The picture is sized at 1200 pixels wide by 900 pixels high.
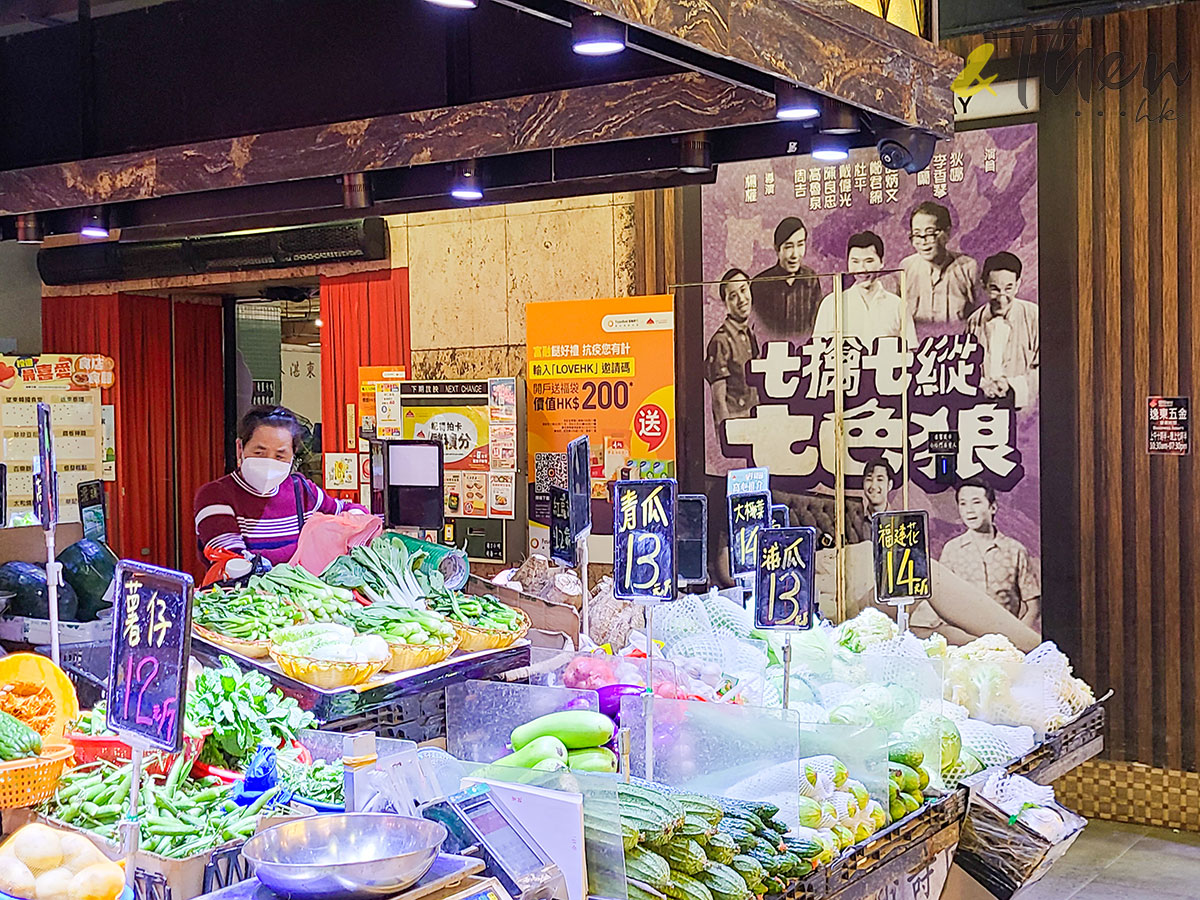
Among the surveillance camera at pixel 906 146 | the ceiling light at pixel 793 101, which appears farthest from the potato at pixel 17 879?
the surveillance camera at pixel 906 146

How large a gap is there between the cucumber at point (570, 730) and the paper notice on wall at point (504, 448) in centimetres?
496

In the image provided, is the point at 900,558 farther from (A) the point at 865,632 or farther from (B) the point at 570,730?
(B) the point at 570,730

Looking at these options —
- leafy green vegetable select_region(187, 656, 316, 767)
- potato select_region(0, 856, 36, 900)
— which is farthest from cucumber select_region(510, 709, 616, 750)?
potato select_region(0, 856, 36, 900)

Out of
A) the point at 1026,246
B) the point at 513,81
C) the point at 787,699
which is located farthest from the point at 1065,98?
the point at 787,699

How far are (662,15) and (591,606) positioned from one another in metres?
3.51

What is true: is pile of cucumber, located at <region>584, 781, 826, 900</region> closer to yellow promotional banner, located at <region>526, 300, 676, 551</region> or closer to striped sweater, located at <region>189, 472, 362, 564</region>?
striped sweater, located at <region>189, 472, 362, 564</region>

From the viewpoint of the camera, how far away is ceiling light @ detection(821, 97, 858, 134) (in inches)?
128

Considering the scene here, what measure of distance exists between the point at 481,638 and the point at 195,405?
7205mm

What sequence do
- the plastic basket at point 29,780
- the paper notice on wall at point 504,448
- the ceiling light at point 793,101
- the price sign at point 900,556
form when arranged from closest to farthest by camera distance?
the plastic basket at point 29,780 < the ceiling light at point 793,101 < the price sign at point 900,556 < the paper notice on wall at point 504,448

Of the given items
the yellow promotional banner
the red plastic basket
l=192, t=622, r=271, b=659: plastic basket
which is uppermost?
the yellow promotional banner

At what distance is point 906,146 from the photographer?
3604mm

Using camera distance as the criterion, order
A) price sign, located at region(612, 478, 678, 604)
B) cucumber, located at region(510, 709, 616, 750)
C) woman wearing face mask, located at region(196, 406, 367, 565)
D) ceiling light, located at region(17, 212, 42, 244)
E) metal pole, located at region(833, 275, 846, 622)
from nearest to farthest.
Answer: cucumber, located at region(510, 709, 616, 750), price sign, located at region(612, 478, 678, 604), ceiling light, located at region(17, 212, 42, 244), woman wearing face mask, located at region(196, 406, 367, 565), metal pole, located at region(833, 275, 846, 622)

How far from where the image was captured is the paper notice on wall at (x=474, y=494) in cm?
803

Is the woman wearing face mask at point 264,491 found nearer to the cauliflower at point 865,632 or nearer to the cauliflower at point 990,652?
the cauliflower at point 865,632
